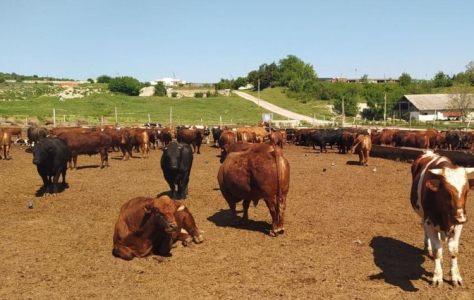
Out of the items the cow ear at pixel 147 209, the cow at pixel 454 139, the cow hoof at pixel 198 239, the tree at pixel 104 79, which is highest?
the tree at pixel 104 79

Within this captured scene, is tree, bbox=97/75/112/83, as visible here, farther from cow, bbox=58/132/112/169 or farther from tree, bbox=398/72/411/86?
cow, bbox=58/132/112/169

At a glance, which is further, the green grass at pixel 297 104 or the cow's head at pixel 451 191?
the green grass at pixel 297 104

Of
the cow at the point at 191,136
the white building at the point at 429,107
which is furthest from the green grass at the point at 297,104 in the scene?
the cow at the point at 191,136

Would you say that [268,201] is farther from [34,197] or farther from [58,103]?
[58,103]

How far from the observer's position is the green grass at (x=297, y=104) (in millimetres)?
86394

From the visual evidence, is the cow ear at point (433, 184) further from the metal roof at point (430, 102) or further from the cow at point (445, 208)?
the metal roof at point (430, 102)

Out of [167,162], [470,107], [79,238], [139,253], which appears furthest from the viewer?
[470,107]

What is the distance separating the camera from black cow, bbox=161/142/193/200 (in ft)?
41.6

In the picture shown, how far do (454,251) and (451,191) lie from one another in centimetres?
94

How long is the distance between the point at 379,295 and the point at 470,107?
58.5 m

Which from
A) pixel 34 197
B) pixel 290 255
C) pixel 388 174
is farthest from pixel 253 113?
pixel 290 255

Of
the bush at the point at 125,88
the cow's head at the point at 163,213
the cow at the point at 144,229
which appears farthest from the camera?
the bush at the point at 125,88

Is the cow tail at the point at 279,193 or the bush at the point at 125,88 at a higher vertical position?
the bush at the point at 125,88

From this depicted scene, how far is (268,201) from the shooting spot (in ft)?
29.7
